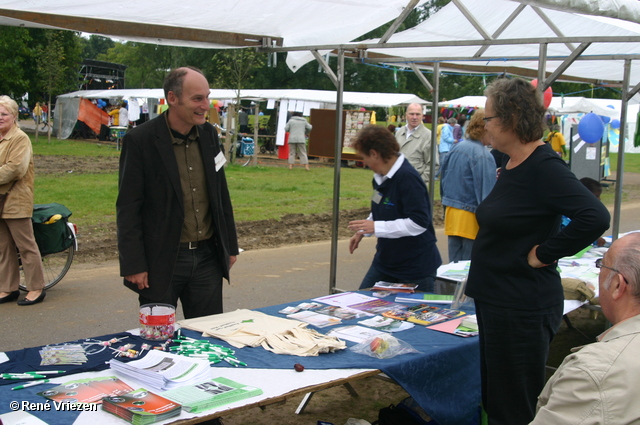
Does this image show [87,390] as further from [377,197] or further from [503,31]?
[503,31]

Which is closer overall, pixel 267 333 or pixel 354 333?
pixel 267 333

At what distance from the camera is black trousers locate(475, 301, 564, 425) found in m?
2.69

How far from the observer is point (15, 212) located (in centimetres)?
565

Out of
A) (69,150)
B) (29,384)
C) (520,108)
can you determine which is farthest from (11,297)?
(69,150)

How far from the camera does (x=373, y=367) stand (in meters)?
2.69

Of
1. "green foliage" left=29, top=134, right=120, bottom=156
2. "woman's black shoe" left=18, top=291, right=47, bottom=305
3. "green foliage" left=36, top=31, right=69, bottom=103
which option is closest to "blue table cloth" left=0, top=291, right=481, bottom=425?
"woman's black shoe" left=18, top=291, right=47, bottom=305

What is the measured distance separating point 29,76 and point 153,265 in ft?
93.9

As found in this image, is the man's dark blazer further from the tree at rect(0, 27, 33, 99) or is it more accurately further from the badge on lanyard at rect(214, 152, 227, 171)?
the tree at rect(0, 27, 33, 99)

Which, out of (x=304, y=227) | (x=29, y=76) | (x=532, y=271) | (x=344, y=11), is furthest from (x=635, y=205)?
(x=29, y=76)

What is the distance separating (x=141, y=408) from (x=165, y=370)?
33 centimetres

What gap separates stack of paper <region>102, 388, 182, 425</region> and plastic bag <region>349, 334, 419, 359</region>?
1.03m

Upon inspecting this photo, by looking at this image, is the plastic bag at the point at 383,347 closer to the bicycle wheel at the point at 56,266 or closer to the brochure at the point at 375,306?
the brochure at the point at 375,306

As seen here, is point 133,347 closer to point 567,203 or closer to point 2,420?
point 2,420

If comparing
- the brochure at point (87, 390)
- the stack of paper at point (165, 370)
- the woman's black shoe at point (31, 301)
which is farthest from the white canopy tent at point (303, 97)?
the brochure at point (87, 390)
